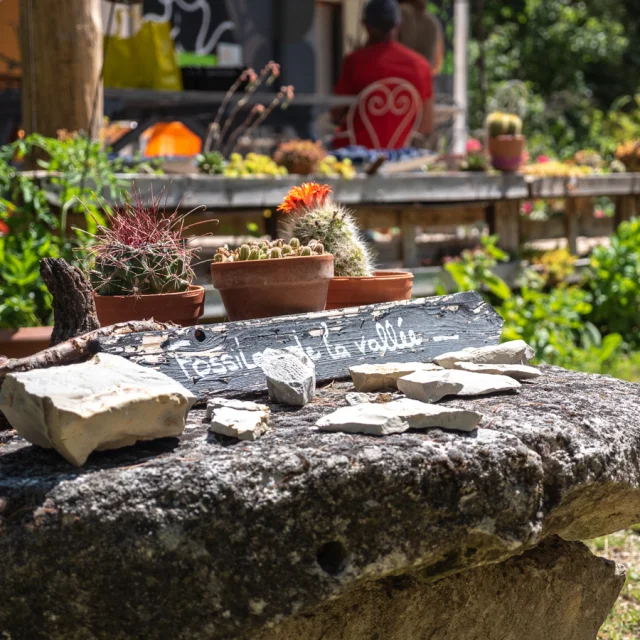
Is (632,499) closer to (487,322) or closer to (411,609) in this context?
(411,609)

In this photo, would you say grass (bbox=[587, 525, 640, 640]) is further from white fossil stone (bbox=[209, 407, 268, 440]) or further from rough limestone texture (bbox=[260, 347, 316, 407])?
white fossil stone (bbox=[209, 407, 268, 440])

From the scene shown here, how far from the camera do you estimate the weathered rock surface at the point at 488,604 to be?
2.00 m

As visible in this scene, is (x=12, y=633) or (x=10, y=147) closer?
(x=12, y=633)

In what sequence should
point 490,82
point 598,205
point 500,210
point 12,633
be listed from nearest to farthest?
point 12,633 → point 500,210 → point 598,205 → point 490,82

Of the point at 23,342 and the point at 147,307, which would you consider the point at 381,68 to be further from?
the point at 147,307

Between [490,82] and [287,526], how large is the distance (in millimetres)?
19857

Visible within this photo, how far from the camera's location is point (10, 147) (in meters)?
4.55

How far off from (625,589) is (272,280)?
2007 millimetres

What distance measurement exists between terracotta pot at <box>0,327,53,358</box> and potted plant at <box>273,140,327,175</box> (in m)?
2.45

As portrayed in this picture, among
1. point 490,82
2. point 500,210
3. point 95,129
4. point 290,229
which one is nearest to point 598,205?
point 490,82

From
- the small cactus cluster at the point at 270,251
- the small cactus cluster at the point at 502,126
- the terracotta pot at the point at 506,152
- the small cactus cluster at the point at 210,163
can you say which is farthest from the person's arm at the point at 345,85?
the small cactus cluster at the point at 270,251

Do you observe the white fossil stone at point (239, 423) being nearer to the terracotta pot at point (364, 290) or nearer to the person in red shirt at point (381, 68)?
the terracotta pot at point (364, 290)

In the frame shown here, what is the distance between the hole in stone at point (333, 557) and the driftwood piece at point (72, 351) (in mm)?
789

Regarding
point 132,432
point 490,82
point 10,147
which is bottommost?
point 132,432
